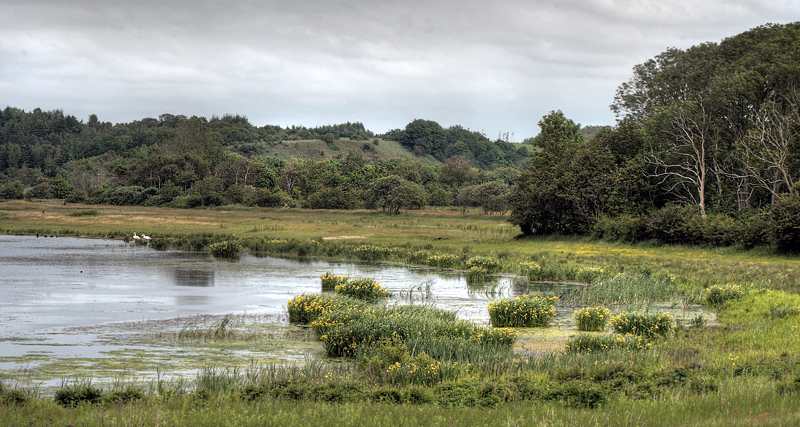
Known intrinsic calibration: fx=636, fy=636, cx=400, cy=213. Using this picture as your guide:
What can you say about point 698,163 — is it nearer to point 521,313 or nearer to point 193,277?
point 521,313

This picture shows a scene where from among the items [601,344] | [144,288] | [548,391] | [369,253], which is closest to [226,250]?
[369,253]

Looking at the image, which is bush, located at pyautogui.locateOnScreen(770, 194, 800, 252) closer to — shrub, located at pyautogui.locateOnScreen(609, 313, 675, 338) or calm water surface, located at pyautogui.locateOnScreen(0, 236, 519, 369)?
calm water surface, located at pyautogui.locateOnScreen(0, 236, 519, 369)

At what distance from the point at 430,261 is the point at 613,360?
27483 millimetres

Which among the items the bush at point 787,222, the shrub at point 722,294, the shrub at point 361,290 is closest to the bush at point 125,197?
the shrub at point 361,290

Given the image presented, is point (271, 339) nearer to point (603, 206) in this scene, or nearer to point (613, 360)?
point (613, 360)

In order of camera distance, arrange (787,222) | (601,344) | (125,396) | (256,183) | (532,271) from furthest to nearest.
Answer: (256,183), (787,222), (532,271), (601,344), (125,396)

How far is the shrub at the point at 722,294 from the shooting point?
22.4m

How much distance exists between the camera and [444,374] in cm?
1163

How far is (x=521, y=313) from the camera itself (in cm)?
1956

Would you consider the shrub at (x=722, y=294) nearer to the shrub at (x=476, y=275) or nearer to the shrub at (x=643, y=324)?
the shrub at (x=643, y=324)

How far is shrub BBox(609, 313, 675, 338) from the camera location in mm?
16844

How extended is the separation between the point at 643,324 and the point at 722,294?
7508mm

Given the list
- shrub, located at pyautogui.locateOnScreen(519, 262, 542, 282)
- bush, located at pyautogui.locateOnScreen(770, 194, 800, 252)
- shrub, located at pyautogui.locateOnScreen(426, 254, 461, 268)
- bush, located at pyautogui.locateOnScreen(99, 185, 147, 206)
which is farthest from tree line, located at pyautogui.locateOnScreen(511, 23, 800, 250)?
bush, located at pyautogui.locateOnScreen(99, 185, 147, 206)

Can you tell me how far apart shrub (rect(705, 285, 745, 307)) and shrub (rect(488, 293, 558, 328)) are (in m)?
7.19
